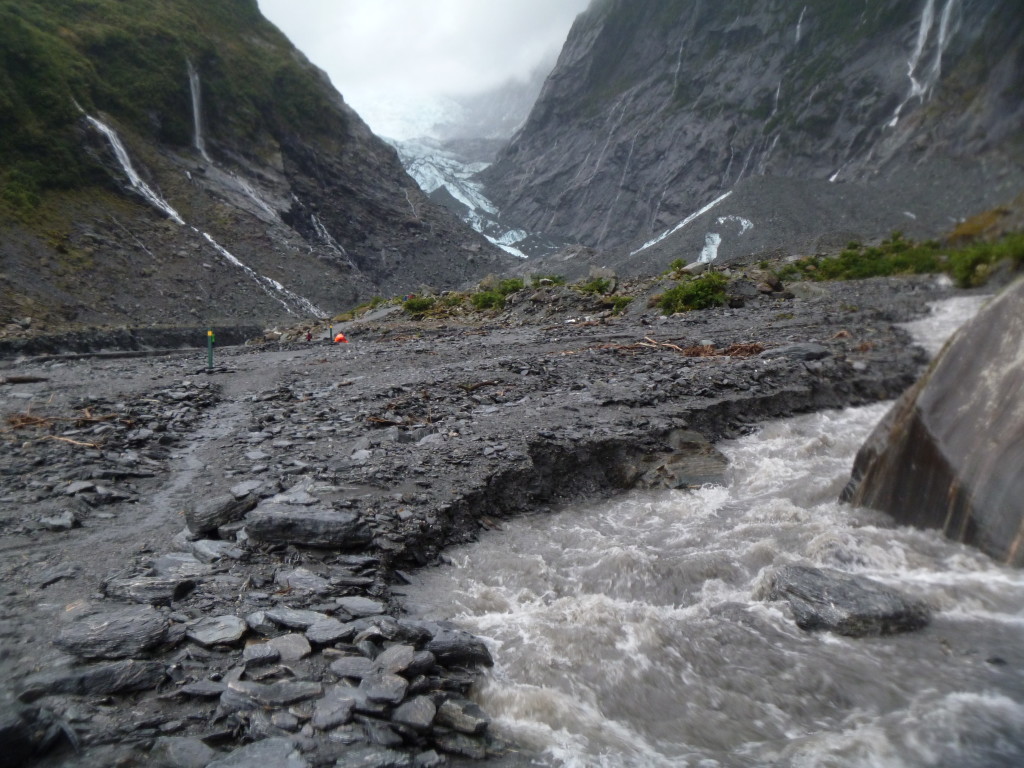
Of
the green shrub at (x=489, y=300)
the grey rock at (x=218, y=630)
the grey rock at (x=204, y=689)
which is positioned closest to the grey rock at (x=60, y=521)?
the grey rock at (x=218, y=630)

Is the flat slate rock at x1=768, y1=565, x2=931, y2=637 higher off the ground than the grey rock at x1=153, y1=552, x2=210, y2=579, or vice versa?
the flat slate rock at x1=768, y1=565, x2=931, y2=637

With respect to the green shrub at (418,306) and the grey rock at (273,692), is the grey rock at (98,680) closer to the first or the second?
the grey rock at (273,692)

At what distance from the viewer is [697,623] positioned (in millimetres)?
4695

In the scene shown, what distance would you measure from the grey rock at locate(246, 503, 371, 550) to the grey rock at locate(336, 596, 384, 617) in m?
0.86

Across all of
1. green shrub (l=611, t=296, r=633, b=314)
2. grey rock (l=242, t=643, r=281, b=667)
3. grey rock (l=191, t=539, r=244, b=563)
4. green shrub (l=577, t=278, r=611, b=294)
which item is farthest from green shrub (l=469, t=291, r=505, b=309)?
grey rock (l=242, t=643, r=281, b=667)

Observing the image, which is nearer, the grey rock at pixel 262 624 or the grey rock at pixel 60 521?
the grey rock at pixel 262 624

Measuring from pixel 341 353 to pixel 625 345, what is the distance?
29.0ft

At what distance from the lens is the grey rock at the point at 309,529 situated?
5.22 metres

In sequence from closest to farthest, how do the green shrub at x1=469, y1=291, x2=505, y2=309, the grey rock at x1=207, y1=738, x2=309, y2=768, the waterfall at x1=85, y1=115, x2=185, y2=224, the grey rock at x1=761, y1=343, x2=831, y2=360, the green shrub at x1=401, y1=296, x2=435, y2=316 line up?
the grey rock at x1=207, y1=738, x2=309, y2=768 < the grey rock at x1=761, y1=343, x2=831, y2=360 < the green shrub at x1=469, y1=291, x2=505, y2=309 < the green shrub at x1=401, y1=296, x2=435, y2=316 < the waterfall at x1=85, y1=115, x2=185, y2=224

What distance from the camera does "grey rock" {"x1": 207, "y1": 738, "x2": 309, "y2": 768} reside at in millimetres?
2789

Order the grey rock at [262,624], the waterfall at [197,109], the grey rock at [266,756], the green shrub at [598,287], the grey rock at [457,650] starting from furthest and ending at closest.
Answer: the waterfall at [197,109] → the green shrub at [598,287] → the grey rock at [457,650] → the grey rock at [262,624] → the grey rock at [266,756]

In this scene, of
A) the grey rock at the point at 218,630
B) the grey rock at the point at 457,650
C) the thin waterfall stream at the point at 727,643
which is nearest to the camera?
the thin waterfall stream at the point at 727,643

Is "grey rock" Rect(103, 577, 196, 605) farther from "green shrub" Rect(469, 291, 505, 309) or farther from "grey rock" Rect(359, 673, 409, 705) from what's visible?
"green shrub" Rect(469, 291, 505, 309)

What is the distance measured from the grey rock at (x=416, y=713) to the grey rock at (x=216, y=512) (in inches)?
117
